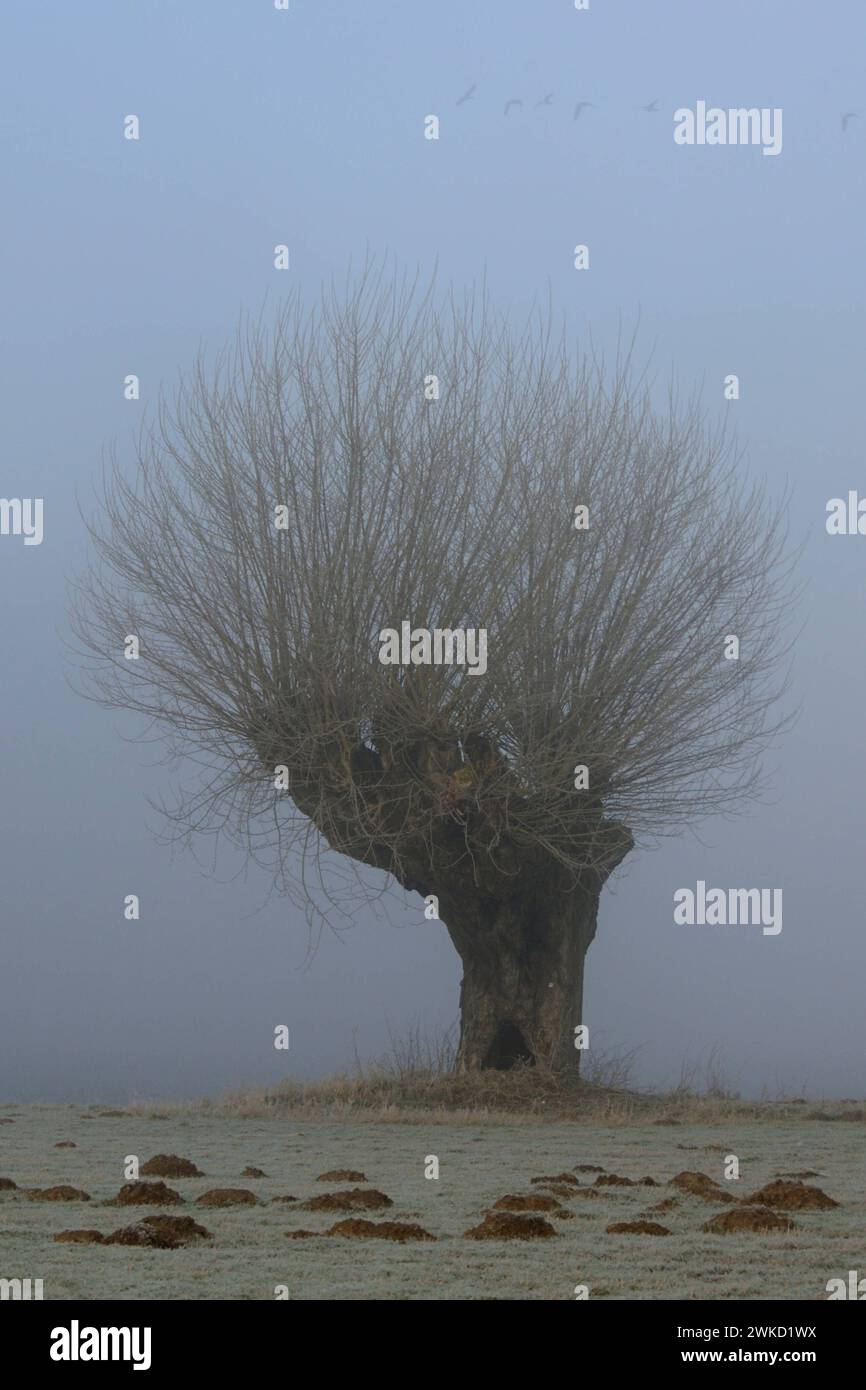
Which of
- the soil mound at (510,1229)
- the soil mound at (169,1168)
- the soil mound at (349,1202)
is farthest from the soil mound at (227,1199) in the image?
the soil mound at (510,1229)

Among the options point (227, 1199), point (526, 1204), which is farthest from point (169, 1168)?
point (526, 1204)

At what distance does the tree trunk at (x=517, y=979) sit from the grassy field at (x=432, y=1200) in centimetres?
157

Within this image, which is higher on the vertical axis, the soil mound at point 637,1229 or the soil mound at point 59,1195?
the soil mound at point 637,1229

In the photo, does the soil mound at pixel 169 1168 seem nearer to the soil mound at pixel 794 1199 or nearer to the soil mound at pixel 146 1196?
the soil mound at pixel 146 1196

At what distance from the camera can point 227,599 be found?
2258cm

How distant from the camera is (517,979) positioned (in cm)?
2372

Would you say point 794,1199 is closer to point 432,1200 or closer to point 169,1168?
point 432,1200

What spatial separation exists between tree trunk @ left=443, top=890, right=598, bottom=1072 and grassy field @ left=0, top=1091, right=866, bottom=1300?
5.13 ft

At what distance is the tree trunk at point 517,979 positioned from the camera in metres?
23.5

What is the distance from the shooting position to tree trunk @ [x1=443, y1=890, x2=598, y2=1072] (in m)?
23.5

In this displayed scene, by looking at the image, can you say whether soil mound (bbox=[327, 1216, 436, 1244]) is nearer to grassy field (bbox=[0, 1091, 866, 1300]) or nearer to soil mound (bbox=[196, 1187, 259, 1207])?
grassy field (bbox=[0, 1091, 866, 1300])

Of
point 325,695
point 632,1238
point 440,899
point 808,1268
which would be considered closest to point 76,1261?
point 632,1238
